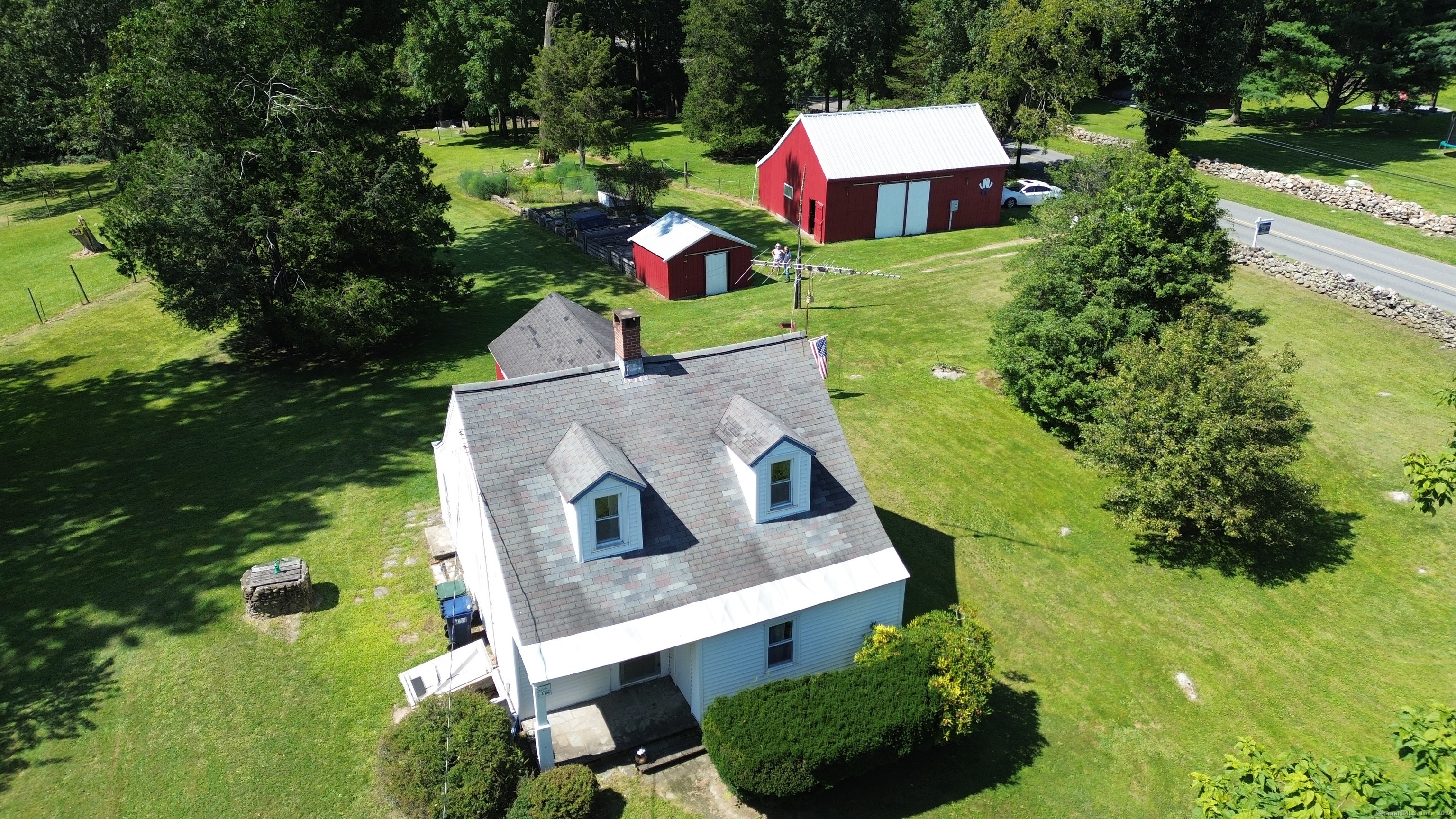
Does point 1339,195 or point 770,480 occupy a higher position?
point 1339,195

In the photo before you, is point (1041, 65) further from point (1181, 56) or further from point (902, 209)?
point (902, 209)

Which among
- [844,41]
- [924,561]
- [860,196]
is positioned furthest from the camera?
[844,41]

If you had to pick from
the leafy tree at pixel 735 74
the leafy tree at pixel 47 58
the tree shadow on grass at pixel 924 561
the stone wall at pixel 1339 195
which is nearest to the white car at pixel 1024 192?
the stone wall at pixel 1339 195

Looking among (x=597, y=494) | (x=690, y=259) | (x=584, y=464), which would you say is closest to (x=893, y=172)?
(x=690, y=259)

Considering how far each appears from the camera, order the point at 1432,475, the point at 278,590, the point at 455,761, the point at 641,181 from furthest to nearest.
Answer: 1. the point at 641,181
2. the point at 278,590
3. the point at 455,761
4. the point at 1432,475

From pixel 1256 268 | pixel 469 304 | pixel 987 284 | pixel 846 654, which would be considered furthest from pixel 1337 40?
pixel 846 654

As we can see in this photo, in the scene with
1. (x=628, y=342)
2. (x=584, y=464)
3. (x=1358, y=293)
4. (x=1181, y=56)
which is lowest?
(x=1358, y=293)

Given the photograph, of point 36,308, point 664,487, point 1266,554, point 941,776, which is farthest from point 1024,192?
point 36,308

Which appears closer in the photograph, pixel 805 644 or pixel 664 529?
pixel 664 529
